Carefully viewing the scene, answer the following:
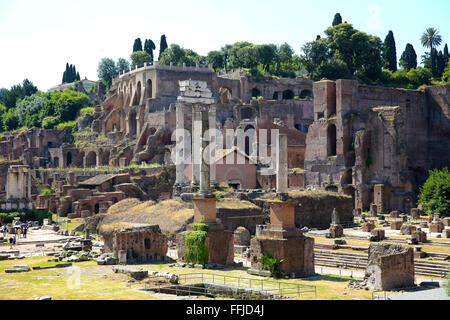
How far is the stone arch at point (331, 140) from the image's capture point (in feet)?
222

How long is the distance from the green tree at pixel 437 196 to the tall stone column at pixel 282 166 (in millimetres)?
27090

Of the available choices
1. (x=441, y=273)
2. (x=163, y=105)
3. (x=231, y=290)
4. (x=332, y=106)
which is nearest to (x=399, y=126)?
(x=332, y=106)

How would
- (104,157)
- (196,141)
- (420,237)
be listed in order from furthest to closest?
1. (104,157)
2. (196,141)
3. (420,237)

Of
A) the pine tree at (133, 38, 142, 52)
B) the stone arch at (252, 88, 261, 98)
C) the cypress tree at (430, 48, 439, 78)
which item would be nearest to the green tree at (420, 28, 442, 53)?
the cypress tree at (430, 48, 439, 78)

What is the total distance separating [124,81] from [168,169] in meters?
28.8

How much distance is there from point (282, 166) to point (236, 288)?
8.00 meters

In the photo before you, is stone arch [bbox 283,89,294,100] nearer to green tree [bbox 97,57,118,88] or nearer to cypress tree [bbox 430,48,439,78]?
cypress tree [bbox 430,48,439,78]

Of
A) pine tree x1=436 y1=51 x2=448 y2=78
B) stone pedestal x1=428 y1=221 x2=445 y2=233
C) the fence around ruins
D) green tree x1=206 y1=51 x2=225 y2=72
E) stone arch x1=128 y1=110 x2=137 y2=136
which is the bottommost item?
the fence around ruins

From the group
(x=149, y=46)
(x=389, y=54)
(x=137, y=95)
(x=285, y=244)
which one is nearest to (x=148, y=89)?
(x=137, y=95)

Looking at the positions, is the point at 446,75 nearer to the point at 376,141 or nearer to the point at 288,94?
the point at 288,94

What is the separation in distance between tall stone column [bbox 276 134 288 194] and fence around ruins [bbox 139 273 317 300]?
4.86m

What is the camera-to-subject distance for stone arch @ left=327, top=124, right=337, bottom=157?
2670 inches

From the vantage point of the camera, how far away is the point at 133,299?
2059 cm

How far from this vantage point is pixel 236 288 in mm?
22734
